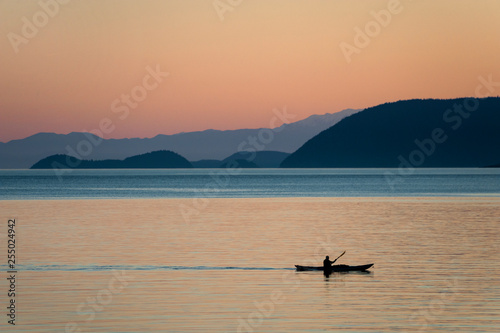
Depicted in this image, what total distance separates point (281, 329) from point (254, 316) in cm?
194

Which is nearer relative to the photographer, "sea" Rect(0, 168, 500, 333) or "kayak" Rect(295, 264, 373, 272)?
"sea" Rect(0, 168, 500, 333)

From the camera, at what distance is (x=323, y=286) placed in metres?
32.3

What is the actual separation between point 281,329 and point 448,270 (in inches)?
577

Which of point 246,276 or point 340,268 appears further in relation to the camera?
point 340,268

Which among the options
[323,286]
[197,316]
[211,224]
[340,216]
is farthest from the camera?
[340,216]

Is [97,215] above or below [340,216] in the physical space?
above

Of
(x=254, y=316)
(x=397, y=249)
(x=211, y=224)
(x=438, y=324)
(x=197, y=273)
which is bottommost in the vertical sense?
(x=438, y=324)

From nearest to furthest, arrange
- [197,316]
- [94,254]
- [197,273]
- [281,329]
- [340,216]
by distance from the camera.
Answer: [281,329]
[197,316]
[197,273]
[94,254]
[340,216]

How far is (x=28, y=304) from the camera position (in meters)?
27.5

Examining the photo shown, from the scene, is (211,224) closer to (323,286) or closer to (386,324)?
(323,286)

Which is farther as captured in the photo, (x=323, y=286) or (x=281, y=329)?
(x=323, y=286)

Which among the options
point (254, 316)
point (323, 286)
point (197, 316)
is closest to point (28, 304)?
point (197, 316)

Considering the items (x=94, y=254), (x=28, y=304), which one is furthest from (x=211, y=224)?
(x=28, y=304)

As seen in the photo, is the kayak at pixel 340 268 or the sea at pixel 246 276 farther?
the kayak at pixel 340 268
